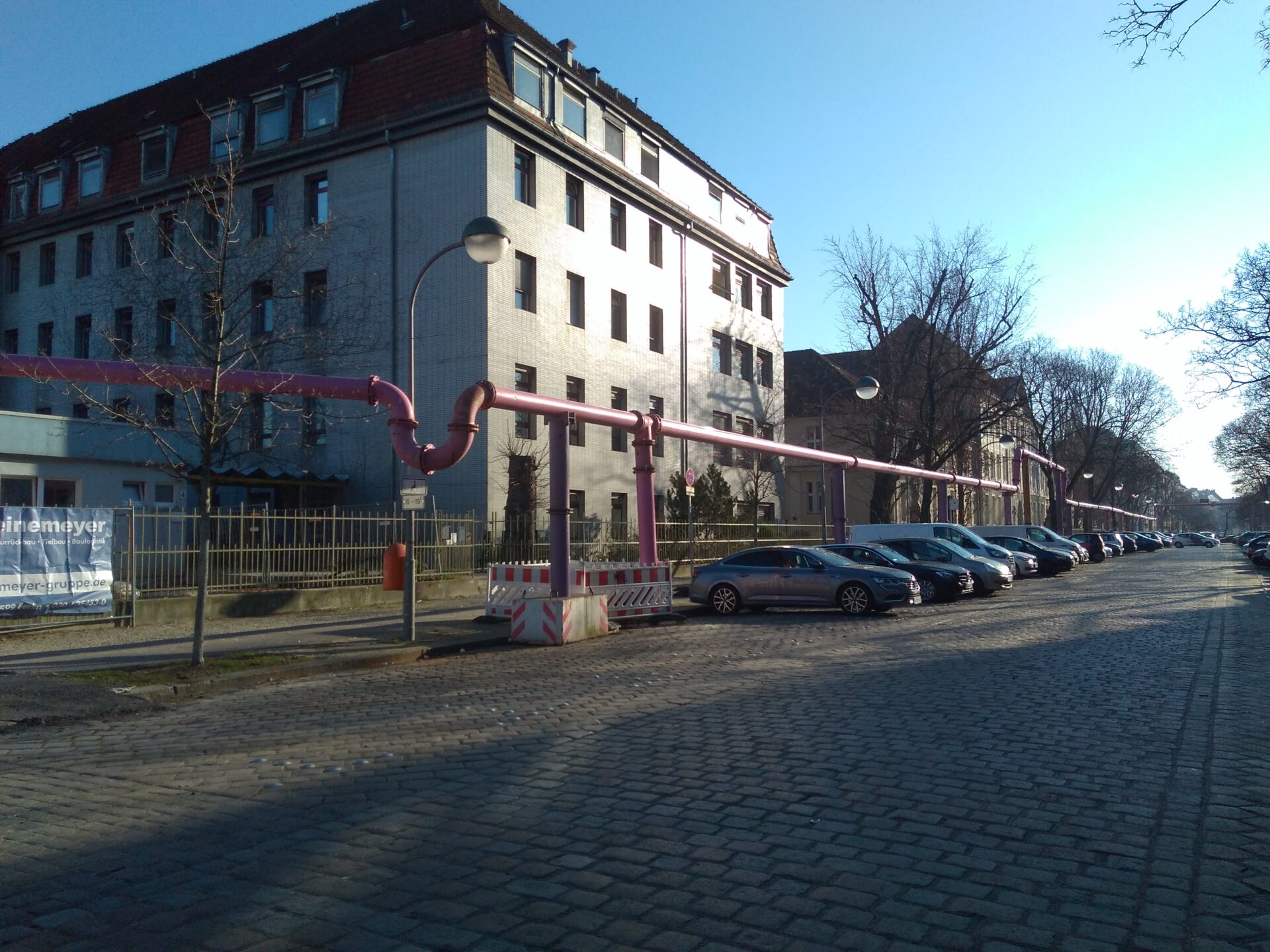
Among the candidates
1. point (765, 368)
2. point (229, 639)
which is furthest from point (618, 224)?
point (229, 639)

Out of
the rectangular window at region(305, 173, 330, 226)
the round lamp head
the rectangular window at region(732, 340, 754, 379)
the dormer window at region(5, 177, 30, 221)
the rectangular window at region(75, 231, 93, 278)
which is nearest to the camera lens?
the round lamp head

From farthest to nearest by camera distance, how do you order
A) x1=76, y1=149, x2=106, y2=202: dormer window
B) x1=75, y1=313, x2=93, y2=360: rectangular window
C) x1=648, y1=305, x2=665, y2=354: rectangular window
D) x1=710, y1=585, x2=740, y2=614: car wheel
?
x1=648, y1=305, x2=665, y2=354: rectangular window < x1=76, y1=149, x2=106, y2=202: dormer window < x1=75, y1=313, x2=93, y2=360: rectangular window < x1=710, y1=585, x2=740, y2=614: car wheel

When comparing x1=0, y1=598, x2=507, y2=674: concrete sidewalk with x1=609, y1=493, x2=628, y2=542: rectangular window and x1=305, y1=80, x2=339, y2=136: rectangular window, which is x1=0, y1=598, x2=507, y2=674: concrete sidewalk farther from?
x1=305, y1=80, x2=339, y2=136: rectangular window

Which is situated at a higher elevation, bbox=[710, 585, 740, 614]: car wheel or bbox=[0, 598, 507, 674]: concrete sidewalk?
bbox=[710, 585, 740, 614]: car wheel

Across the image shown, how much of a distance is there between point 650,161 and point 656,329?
6475mm

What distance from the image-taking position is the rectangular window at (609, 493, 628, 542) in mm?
34188

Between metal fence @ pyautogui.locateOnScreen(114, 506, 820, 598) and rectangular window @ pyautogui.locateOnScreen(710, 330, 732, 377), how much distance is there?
16014 millimetres

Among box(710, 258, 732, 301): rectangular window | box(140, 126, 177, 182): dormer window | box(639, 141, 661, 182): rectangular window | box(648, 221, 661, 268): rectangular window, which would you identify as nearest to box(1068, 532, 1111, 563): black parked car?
box(710, 258, 732, 301): rectangular window

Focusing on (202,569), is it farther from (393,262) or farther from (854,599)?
(393,262)

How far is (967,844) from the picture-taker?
17.2 ft

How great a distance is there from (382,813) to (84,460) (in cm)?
2639

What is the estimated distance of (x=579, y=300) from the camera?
33.9 metres

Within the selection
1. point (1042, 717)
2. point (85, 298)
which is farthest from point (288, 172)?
point (1042, 717)

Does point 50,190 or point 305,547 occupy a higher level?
point 50,190
